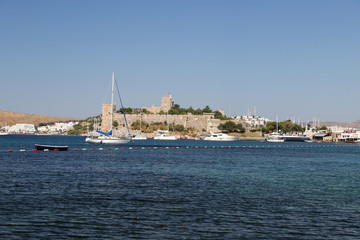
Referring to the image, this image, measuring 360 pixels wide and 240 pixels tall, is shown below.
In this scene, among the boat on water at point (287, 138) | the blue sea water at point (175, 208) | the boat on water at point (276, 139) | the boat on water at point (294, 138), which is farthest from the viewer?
the boat on water at point (294, 138)

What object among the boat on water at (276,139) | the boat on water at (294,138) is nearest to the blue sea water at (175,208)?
the boat on water at (276,139)

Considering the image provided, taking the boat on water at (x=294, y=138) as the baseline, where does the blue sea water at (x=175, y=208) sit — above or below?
below

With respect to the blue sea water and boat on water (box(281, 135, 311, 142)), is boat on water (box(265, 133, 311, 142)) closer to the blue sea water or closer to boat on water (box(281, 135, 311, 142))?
boat on water (box(281, 135, 311, 142))

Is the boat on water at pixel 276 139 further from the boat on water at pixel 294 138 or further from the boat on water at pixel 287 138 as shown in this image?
the boat on water at pixel 294 138

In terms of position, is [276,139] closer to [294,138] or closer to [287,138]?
Answer: [287,138]

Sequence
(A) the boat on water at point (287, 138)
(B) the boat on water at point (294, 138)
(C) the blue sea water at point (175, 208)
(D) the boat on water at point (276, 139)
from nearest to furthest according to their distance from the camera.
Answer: (C) the blue sea water at point (175, 208)
(D) the boat on water at point (276, 139)
(A) the boat on water at point (287, 138)
(B) the boat on water at point (294, 138)

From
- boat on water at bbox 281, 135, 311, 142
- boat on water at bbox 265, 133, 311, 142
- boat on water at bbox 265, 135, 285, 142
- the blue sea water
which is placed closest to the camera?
the blue sea water

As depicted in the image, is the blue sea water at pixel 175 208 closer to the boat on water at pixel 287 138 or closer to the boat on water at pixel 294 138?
the boat on water at pixel 287 138

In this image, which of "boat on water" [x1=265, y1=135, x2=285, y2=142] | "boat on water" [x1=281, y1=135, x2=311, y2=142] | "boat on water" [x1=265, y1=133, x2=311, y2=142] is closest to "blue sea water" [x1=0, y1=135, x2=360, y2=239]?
"boat on water" [x1=265, y1=135, x2=285, y2=142]

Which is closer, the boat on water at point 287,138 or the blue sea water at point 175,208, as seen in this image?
the blue sea water at point 175,208

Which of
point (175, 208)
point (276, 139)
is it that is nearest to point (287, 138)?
point (276, 139)

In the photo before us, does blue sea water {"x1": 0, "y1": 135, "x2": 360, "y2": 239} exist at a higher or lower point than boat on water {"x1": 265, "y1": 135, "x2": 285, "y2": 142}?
lower

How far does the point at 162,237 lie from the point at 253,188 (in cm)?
1328

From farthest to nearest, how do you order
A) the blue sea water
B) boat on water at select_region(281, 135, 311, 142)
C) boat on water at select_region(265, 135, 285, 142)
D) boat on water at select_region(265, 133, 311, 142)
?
boat on water at select_region(281, 135, 311, 142)
boat on water at select_region(265, 133, 311, 142)
boat on water at select_region(265, 135, 285, 142)
the blue sea water
